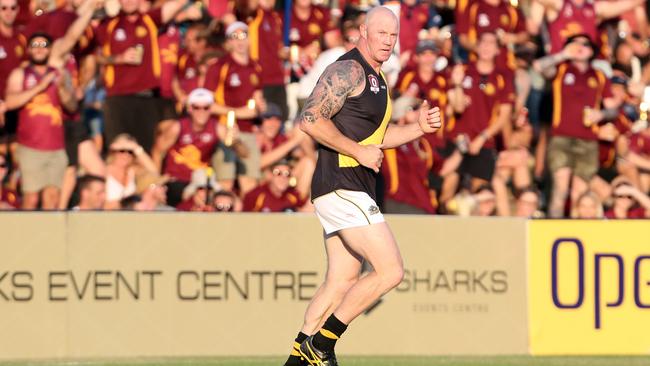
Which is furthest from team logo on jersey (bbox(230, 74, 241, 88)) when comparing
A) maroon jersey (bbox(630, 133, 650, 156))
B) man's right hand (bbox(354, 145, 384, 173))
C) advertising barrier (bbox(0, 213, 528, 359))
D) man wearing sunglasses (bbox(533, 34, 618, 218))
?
man's right hand (bbox(354, 145, 384, 173))

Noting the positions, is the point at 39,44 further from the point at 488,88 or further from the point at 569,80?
the point at 569,80

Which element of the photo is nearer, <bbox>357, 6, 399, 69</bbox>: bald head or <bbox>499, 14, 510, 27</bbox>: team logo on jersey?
<bbox>357, 6, 399, 69</bbox>: bald head

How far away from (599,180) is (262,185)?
3799 millimetres

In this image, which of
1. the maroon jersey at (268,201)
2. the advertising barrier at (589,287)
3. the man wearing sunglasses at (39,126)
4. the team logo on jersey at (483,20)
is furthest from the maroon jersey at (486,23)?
the man wearing sunglasses at (39,126)

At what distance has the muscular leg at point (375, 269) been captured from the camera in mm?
8484

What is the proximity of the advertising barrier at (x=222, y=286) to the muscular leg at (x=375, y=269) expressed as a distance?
3.33 m

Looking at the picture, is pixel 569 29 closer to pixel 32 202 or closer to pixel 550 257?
pixel 550 257

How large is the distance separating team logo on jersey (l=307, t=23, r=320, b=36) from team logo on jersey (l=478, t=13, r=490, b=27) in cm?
181

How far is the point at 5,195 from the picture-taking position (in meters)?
13.3

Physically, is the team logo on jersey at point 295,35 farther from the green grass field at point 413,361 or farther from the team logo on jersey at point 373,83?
the team logo on jersey at point 373,83

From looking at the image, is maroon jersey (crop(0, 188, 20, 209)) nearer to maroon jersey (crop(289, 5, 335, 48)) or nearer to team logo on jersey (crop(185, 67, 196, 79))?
team logo on jersey (crop(185, 67, 196, 79))

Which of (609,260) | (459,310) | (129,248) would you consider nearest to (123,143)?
(129,248)

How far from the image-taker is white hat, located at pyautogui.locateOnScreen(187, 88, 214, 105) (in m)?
14.0

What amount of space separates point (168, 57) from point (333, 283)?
255 inches
